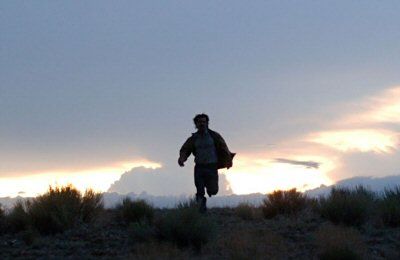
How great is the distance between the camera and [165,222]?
15836 mm

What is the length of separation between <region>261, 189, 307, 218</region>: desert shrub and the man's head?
2.58 m

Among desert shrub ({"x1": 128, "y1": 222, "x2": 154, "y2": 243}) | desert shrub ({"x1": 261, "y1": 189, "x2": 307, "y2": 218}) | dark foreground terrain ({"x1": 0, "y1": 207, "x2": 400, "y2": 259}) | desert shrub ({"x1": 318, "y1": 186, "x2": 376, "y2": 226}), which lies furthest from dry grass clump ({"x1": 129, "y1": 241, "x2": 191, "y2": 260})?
desert shrub ({"x1": 261, "y1": 189, "x2": 307, "y2": 218})

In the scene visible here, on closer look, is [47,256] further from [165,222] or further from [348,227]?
[348,227]

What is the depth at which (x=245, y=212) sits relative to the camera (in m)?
20.1

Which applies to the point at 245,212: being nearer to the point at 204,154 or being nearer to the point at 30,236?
the point at 204,154

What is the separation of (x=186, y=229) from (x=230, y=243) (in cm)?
94

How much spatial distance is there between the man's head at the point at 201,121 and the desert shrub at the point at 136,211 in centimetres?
228

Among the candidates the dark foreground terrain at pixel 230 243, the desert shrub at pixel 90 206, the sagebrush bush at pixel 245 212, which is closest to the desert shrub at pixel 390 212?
the dark foreground terrain at pixel 230 243

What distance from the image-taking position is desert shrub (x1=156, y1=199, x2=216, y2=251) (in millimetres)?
15492

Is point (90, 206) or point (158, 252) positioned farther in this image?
point (90, 206)

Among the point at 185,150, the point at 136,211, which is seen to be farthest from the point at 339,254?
the point at 185,150

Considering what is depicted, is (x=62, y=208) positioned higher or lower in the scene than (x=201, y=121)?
lower

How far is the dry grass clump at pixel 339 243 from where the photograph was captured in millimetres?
14109

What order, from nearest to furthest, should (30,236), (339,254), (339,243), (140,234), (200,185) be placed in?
(339,254) → (339,243) → (140,234) → (30,236) → (200,185)
